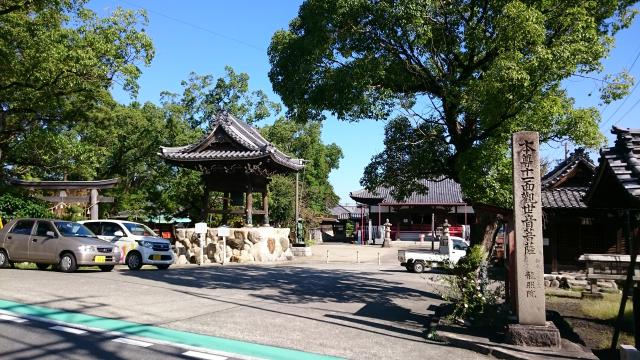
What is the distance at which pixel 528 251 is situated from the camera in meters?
8.01

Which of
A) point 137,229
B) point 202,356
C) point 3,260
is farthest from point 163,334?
point 137,229

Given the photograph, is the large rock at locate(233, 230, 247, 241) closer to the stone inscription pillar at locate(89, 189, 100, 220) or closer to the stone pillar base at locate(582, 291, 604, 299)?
the stone inscription pillar at locate(89, 189, 100, 220)

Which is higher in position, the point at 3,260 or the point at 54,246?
the point at 54,246

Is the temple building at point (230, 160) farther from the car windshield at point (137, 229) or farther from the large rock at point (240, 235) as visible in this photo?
the car windshield at point (137, 229)

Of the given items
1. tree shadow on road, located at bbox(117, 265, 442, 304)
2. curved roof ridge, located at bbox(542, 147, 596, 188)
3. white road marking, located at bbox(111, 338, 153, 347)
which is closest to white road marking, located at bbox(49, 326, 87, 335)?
white road marking, located at bbox(111, 338, 153, 347)

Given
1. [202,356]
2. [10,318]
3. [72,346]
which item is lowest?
[202,356]

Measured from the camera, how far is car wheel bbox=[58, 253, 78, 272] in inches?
593

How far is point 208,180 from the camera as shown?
2573 centimetres

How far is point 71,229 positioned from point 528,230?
1361cm

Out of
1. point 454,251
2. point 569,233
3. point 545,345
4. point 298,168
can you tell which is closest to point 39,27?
point 298,168

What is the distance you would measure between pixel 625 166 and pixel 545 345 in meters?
2.84

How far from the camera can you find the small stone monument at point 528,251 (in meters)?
7.58

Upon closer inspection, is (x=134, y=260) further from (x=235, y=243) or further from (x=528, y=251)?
(x=528, y=251)

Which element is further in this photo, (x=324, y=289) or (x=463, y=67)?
(x=324, y=289)
